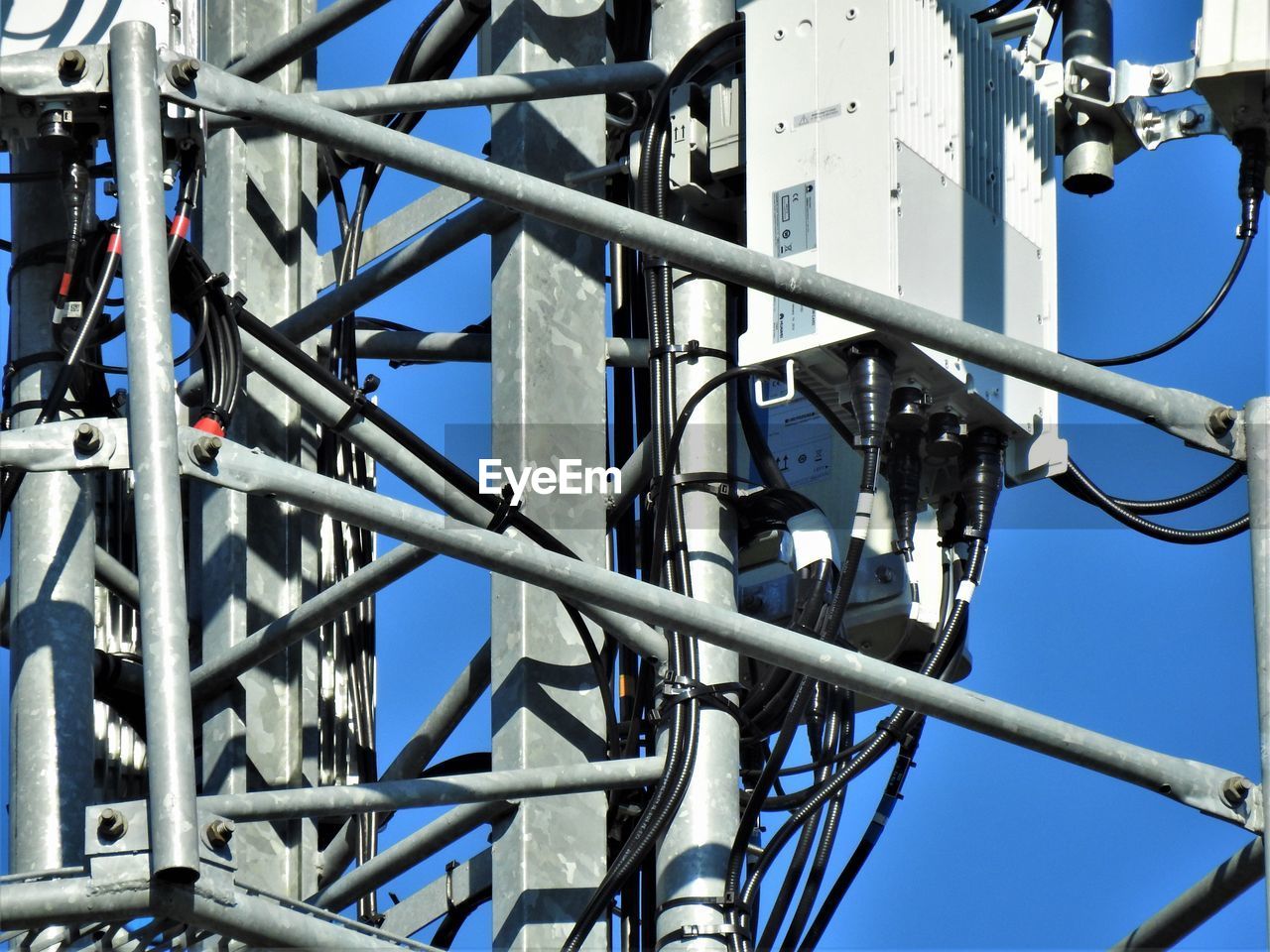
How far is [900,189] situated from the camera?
6.57m

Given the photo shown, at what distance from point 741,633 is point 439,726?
1981mm

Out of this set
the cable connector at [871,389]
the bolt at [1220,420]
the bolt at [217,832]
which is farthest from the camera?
the cable connector at [871,389]

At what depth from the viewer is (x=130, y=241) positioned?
17.3 ft

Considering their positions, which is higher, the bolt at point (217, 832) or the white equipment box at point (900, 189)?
the white equipment box at point (900, 189)

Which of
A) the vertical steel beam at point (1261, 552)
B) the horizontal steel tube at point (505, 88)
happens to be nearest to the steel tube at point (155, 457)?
the horizontal steel tube at point (505, 88)

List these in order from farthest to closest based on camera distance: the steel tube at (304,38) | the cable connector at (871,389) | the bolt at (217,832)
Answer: the steel tube at (304,38)
the cable connector at (871,389)
the bolt at (217,832)

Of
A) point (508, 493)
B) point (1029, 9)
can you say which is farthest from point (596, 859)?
point (1029, 9)

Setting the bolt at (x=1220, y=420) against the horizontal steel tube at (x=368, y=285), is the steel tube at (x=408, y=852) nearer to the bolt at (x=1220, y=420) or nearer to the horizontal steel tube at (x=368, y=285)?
the horizontal steel tube at (x=368, y=285)

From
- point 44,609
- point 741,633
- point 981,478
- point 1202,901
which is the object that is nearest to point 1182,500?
point 981,478

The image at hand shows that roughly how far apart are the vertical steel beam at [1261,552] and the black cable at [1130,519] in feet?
3.97

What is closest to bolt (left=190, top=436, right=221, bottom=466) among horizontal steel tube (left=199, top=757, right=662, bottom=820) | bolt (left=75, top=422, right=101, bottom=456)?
bolt (left=75, top=422, right=101, bottom=456)

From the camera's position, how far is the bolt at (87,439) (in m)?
5.23

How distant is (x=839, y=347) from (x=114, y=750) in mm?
2103

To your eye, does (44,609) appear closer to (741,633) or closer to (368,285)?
A: (368,285)
